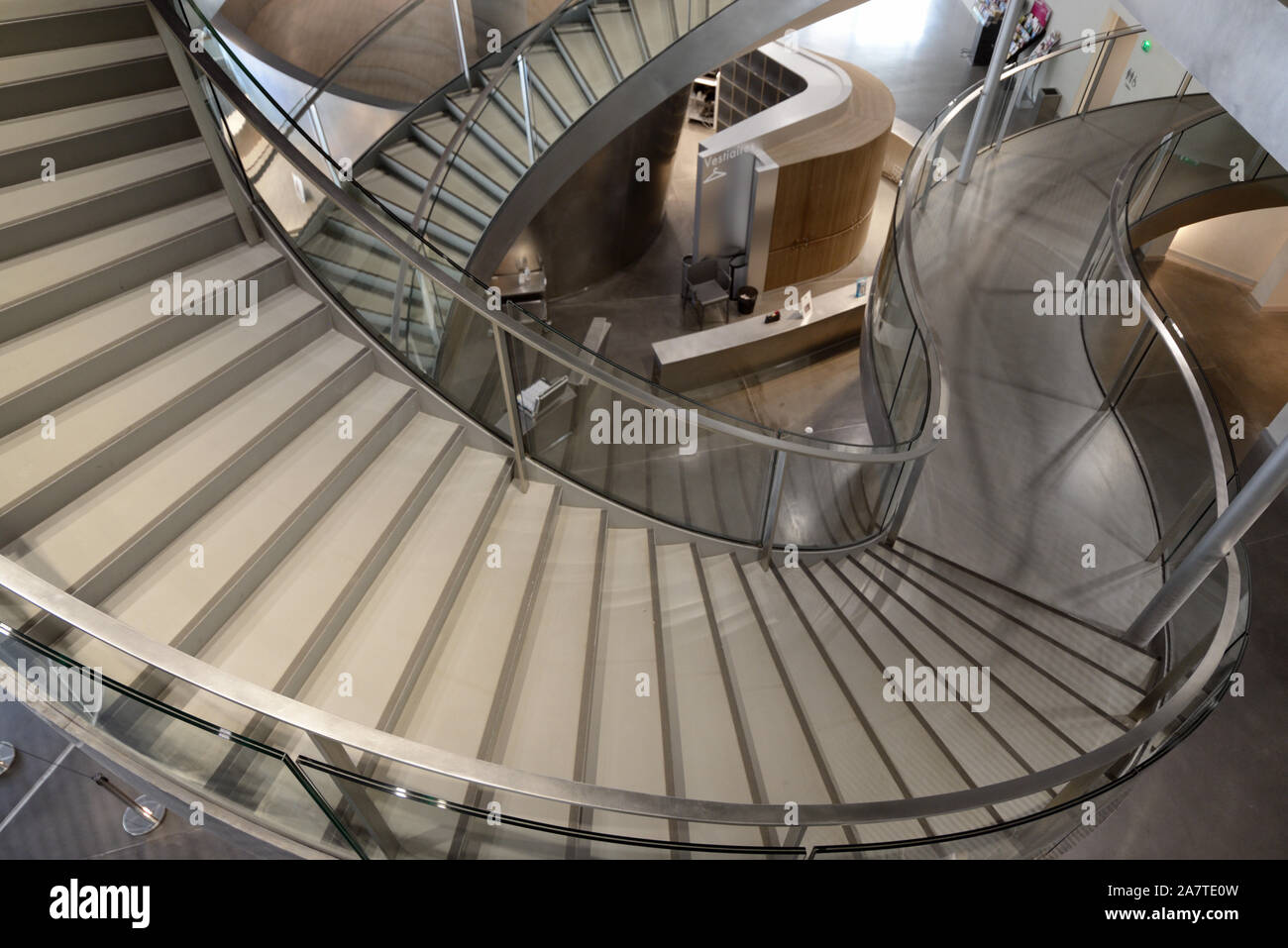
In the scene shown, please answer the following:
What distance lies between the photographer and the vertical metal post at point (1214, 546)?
10.7 ft

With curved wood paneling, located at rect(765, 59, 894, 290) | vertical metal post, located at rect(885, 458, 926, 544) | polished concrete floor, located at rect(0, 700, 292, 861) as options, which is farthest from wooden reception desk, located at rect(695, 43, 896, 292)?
polished concrete floor, located at rect(0, 700, 292, 861)

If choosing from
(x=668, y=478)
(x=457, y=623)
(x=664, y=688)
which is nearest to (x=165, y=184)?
(x=457, y=623)

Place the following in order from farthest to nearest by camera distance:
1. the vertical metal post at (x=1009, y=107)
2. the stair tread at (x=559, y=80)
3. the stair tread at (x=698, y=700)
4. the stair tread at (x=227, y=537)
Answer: the vertical metal post at (x=1009, y=107), the stair tread at (x=559, y=80), the stair tread at (x=698, y=700), the stair tread at (x=227, y=537)

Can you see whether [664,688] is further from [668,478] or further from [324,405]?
[324,405]

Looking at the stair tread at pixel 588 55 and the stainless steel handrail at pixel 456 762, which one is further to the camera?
the stair tread at pixel 588 55

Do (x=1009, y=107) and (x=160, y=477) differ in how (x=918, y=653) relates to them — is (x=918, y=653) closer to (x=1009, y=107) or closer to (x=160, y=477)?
(x=160, y=477)

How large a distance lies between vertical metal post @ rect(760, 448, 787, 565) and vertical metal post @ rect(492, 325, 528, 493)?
142 centimetres

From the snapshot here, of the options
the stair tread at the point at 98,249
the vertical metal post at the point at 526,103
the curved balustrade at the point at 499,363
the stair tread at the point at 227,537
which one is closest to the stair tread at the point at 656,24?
the vertical metal post at the point at 526,103

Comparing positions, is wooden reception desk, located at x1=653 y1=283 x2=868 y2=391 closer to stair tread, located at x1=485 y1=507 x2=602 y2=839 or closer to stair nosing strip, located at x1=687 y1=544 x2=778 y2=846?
stair nosing strip, located at x1=687 y1=544 x2=778 y2=846

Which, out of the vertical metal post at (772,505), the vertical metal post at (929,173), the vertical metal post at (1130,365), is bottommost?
the vertical metal post at (772,505)

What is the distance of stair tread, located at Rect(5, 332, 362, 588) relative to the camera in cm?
249

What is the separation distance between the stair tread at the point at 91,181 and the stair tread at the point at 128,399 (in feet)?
2.42
